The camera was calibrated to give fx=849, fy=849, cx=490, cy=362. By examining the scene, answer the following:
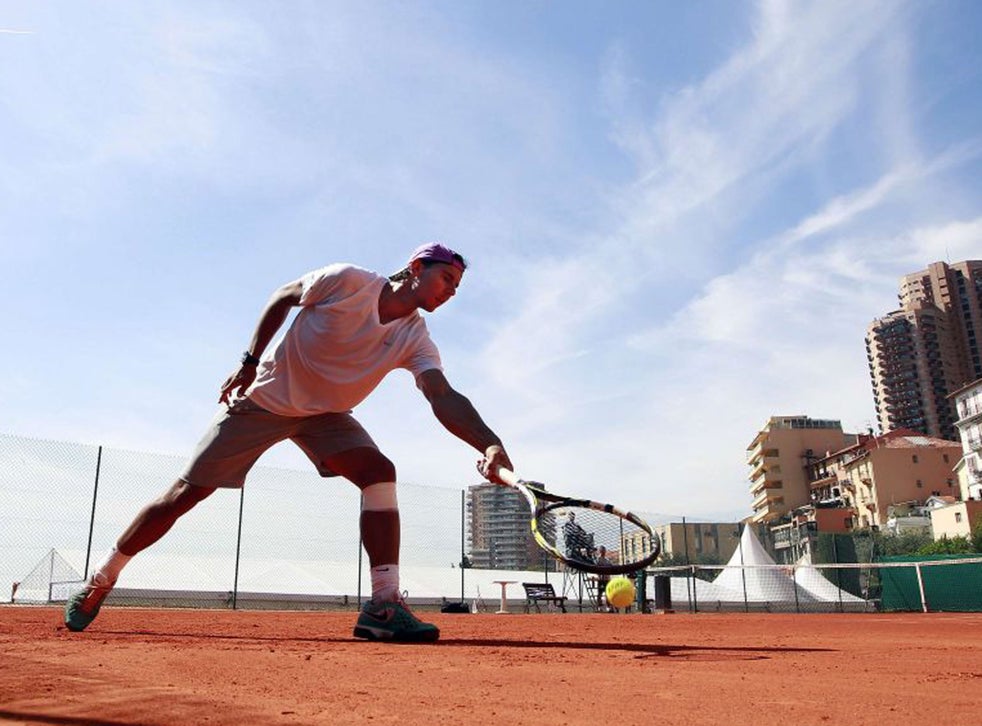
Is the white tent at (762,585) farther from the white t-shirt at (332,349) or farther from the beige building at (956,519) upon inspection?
the beige building at (956,519)

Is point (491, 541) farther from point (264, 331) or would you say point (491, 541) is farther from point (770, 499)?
point (770, 499)

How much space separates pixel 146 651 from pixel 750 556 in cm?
2508

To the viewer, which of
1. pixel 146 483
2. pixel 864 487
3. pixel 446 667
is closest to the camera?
pixel 446 667

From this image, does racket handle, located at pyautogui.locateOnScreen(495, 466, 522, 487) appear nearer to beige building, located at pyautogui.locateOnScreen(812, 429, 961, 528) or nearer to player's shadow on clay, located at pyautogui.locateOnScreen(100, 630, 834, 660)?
player's shadow on clay, located at pyautogui.locateOnScreen(100, 630, 834, 660)

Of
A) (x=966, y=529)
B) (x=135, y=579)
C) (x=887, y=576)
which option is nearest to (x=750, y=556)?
(x=887, y=576)

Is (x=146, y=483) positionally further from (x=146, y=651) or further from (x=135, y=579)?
(x=146, y=651)

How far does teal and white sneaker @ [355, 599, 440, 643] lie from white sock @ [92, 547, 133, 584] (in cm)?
159

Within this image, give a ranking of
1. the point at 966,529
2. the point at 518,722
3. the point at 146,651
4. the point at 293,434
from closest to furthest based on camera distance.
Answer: the point at 518,722 < the point at 146,651 < the point at 293,434 < the point at 966,529

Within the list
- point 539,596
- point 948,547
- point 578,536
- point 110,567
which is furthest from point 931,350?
point 110,567

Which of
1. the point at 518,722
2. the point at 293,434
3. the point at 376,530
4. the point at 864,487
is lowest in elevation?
the point at 518,722

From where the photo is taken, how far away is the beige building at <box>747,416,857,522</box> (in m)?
103

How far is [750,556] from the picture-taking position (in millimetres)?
26438

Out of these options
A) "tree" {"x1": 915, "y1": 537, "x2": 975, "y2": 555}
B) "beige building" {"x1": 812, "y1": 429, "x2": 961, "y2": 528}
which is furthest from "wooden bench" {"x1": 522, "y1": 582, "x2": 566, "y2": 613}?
"beige building" {"x1": 812, "y1": 429, "x2": 961, "y2": 528}

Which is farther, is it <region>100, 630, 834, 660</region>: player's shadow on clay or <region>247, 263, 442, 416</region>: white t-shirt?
<region>247, 263, 442, 416</region>: white t-shirt
